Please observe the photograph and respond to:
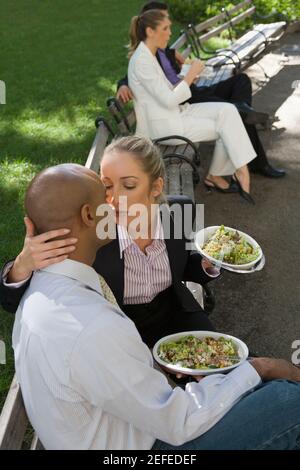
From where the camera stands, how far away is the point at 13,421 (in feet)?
6.07

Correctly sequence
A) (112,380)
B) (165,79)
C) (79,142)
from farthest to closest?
(79,142), (165,79), (112,380)

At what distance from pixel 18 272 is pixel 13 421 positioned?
588mm

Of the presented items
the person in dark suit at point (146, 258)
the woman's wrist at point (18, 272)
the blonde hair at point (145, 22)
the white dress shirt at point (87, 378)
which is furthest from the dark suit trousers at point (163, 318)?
the blonde hair at point (145, 22)

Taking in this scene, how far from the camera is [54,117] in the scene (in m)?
6.93

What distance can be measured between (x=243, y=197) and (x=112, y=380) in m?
3.86

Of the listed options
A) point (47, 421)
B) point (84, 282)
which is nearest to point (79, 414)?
point (47, 421)

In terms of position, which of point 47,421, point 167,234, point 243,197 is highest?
point 47,421

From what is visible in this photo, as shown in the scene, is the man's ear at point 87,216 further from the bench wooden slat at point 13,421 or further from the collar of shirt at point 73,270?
the bench wooden slat at point 13,421

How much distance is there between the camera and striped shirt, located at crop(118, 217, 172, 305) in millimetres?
2836

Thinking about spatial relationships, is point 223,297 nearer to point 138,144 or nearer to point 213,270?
point 213,270

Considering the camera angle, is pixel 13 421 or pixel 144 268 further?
pixel 144 268

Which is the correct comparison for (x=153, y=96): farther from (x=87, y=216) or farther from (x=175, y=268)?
(x=87, y=216)

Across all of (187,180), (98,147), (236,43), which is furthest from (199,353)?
(236,43)

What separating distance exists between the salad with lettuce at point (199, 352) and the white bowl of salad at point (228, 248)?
61cm
